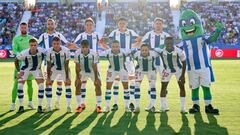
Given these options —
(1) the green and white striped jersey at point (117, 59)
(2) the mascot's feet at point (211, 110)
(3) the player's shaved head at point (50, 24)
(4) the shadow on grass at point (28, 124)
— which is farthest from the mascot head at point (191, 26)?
(4) the shadow on grass at point (28, 124)

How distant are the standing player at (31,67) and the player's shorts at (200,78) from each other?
3.66 meters

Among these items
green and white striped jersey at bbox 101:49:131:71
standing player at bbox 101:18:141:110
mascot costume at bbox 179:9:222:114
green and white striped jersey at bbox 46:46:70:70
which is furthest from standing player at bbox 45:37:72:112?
mascot costume at bbox 179:9:222:114

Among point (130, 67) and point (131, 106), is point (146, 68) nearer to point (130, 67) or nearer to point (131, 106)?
point (130, 67)

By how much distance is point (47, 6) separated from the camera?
155ft

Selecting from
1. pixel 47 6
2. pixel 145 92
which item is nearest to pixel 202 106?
pixel 145 92

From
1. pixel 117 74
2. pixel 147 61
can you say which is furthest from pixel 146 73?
pixel 117 74

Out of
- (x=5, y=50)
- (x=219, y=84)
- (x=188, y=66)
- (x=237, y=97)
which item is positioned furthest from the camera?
(x=5, y=50)

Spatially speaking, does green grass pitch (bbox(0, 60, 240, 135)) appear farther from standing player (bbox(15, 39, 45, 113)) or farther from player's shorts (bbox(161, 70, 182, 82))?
player's shorts (bbox(161, 70, 182, 82))

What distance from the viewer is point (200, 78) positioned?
1047 centimetres

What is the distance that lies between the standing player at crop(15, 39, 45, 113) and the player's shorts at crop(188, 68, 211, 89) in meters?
3.66

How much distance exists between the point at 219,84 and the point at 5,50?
77.7ft

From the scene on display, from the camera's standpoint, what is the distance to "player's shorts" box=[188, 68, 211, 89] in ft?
33.9

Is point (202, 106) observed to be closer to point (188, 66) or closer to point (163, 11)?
point (188, 66)

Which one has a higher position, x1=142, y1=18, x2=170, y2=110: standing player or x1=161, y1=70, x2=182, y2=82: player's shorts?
x1=142, y1=18, x2=170, y2=110: standing player
